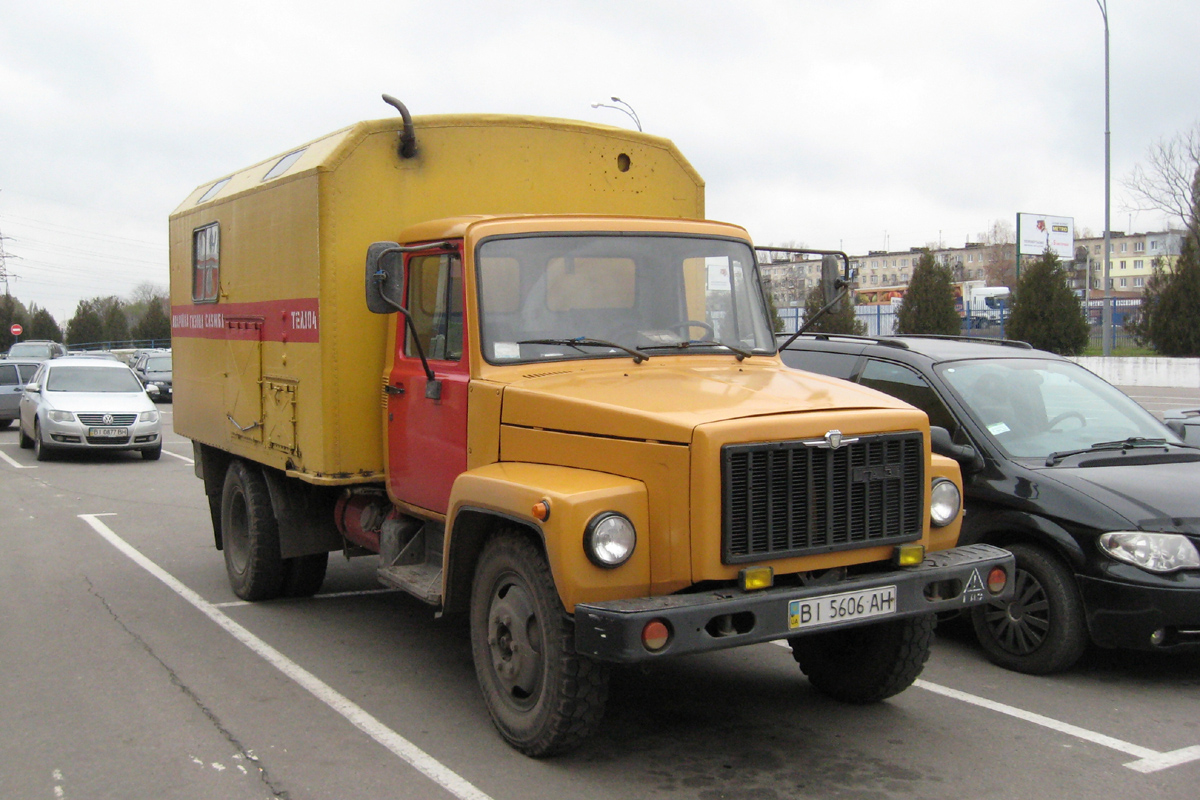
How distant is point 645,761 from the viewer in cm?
489

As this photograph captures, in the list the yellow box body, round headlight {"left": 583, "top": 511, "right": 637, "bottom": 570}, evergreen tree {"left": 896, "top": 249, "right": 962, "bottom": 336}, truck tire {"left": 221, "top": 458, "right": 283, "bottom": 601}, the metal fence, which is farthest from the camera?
evergreen tree {"left": 896, "top": 249, "right": 962, "bottom": 336}

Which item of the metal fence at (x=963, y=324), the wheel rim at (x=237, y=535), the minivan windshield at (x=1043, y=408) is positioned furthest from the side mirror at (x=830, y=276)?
the metal fence at (x=963, y=324)

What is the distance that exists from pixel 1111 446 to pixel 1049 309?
3229 centimetres

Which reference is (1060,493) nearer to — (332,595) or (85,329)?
(332,595)

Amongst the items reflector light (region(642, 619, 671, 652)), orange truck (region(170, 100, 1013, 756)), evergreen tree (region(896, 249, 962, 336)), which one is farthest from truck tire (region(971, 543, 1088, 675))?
evergreen tree (region(896, 249, 962, 336))

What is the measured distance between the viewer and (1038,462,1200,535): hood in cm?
582

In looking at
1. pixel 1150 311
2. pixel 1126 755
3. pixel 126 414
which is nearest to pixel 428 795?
pixel 1126 755

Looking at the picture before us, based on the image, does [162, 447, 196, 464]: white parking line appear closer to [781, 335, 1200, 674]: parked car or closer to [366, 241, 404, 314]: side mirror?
[781, 335, 1200, 674]: parked car

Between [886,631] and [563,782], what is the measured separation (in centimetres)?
183

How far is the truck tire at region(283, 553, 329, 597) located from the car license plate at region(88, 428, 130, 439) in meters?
11.9

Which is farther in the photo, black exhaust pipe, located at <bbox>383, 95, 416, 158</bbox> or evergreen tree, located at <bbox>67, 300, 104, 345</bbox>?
evergreen tree, located at <bbox>67, 300, 104, 345</bbox>

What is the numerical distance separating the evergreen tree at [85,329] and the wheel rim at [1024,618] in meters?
95.4

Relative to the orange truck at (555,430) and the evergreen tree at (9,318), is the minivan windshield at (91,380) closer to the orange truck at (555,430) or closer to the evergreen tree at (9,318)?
the orange truck at (555,430)

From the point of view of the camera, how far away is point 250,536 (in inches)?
311
